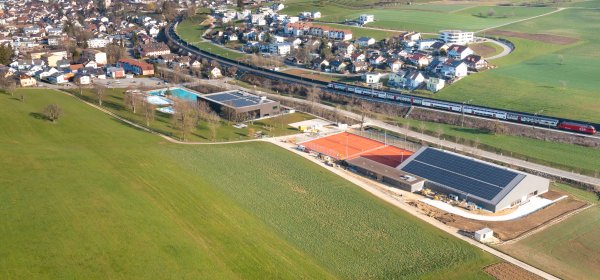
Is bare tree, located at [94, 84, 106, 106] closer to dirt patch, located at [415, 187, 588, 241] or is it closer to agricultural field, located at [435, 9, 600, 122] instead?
agricultural field, located at [435, 9, 600, 122]

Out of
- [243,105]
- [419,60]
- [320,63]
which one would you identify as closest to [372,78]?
[419,60]

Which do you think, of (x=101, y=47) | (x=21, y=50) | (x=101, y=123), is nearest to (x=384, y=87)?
(x=101, y=123)

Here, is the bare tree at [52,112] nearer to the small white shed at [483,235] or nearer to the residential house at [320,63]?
the small white shed at [483,235]

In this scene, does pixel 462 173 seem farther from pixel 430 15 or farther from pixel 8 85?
pixel 430 15

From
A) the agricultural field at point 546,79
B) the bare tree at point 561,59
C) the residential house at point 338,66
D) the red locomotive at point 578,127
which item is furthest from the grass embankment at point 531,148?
the bare tree at point 561,59

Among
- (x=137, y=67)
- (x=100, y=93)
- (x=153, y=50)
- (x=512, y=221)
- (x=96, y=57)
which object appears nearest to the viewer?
(x=512, y=221)
